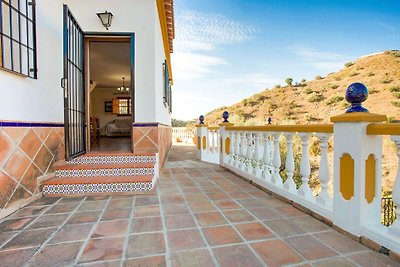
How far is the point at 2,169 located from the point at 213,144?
15.2 feet

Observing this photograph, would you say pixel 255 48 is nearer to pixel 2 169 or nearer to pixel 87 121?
pixel 87 121

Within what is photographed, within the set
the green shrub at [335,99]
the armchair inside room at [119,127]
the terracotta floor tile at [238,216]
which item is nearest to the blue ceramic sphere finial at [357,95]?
the terracotta floor tile at [238,216]

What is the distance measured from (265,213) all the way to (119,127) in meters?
8.77

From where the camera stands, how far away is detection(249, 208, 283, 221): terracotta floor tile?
6.82 feet

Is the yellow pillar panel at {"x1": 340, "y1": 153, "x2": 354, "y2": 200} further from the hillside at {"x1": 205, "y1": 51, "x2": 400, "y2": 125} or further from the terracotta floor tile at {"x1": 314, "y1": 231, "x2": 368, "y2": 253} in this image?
the hillside at {"x1": 205, "y1": 51, "x2": 400, "y2": 125}

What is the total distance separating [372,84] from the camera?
21000 mm

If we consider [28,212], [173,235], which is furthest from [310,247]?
[28,212]

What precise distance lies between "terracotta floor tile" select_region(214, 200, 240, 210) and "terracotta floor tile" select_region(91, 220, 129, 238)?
38.5 inches

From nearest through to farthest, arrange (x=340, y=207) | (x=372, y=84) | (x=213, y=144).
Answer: (x=340, y=207) < (x=213, y=144) < (x=372, y=84)

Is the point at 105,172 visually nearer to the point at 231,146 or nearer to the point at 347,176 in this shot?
the point at 231,146

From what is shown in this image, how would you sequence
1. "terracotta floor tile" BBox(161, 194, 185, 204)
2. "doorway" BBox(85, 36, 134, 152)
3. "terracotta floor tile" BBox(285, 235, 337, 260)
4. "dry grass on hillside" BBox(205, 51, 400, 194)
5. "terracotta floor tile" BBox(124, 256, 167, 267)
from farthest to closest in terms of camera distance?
"dry grass on hillside" BBox(205, 51, 400, 194), "doorway" BBox(85, 36, 134, 152), "terracotta floor tile" BBox(161, 194, 185, 204), "terracotta floor tile" BBox(285, 235, 337, 260), "terracotta floor tile" BBox(124, 256, 167, 267)

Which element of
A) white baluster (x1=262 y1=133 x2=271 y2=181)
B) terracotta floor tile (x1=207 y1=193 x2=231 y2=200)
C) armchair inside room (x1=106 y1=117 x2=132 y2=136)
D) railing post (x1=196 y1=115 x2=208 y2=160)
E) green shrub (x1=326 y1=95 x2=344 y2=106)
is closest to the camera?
terracotta floor tile (x1=207 y1=193 x2=231 y2=200)

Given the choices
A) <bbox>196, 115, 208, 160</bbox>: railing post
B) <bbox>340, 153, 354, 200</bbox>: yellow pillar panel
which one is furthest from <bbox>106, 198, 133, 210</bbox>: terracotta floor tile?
<bbox>196, 115, 208, 160</bbox>: railing post

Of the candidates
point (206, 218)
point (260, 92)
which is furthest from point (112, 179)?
point (260, 92)
